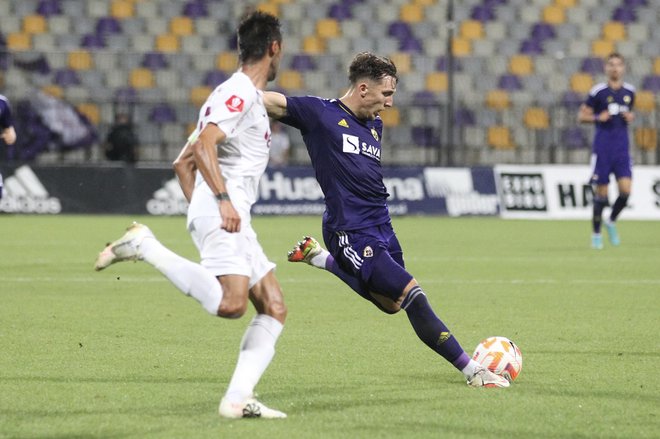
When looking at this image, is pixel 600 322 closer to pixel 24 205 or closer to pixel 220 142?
pixel 220 142

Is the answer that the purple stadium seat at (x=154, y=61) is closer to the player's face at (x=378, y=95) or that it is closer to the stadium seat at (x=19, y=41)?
the stadium seat at (x=19, y=41)

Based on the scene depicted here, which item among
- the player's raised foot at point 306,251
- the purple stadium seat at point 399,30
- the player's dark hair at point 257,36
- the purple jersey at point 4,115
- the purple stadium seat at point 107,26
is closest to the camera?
the player's dark hair at point 257,36

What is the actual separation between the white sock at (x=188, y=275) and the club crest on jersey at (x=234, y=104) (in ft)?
2.34

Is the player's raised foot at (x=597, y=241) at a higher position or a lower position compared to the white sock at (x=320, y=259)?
lower

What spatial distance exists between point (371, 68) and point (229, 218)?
1973 mm

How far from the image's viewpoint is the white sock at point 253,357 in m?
5.66

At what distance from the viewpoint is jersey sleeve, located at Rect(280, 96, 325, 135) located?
708cm

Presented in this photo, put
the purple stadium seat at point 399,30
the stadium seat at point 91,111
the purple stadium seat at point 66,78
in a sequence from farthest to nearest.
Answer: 1. the purple stadium seat at point 399,30
2. the purple stadium seat at point 66,78
3. the stadium seat at point 91,111

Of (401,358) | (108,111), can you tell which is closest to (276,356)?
(401,358)

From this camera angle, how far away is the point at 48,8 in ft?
94.4

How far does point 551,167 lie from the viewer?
80.0 ft

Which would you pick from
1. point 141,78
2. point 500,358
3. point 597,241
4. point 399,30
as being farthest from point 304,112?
point 399,30

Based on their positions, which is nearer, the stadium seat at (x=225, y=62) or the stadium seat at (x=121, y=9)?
the stadium seat at (x=225, y=62)

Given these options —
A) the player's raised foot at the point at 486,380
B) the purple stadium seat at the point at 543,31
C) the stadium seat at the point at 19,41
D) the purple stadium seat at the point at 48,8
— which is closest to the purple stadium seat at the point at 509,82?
the purple stadium seat at the point at 543,31
